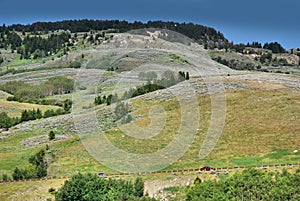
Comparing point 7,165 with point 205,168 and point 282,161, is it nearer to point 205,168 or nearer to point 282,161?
point 205,168

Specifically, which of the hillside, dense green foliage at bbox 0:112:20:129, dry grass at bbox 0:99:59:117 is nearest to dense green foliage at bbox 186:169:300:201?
the hillside

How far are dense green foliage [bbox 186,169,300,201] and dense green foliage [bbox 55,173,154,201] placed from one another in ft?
19.4

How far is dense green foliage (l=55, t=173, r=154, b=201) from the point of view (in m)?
45.6

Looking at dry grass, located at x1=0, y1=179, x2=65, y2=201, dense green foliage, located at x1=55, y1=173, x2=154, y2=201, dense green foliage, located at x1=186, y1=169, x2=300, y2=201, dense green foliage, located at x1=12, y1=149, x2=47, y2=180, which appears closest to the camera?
dense green foliage, located at x1=186, y1=169, x2=300, y2=201

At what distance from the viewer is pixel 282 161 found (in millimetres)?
60812

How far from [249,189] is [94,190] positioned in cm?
1419

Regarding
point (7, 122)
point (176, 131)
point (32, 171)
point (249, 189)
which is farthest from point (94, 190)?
point (7, 122)

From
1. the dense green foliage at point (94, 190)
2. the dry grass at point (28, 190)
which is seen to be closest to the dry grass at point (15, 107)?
the dry grass at point (28, 190)

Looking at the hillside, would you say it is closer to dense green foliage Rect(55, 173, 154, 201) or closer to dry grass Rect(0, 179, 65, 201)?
dry grass Rect(0, 179, 65, 201)

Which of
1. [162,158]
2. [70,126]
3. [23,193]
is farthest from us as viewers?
[70,126]

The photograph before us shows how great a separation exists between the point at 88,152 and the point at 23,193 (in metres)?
21.8

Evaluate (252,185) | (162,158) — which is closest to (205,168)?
(162,158)

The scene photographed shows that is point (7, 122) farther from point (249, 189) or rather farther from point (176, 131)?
point (249, 189)

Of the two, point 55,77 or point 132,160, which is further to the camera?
point 55,77
